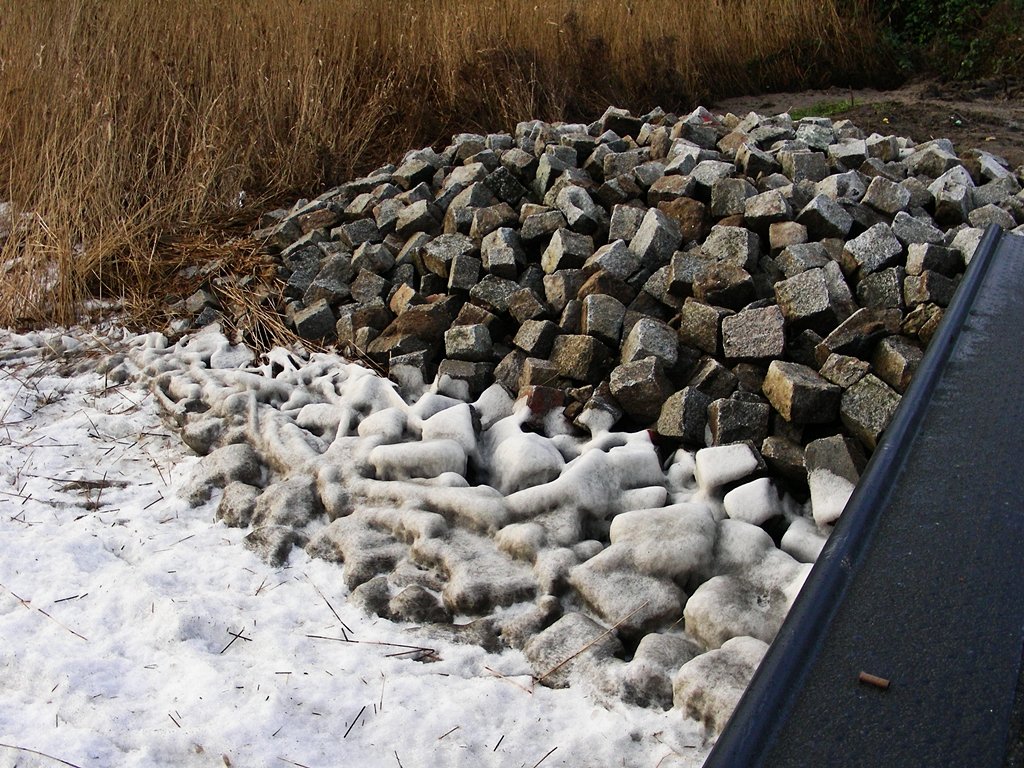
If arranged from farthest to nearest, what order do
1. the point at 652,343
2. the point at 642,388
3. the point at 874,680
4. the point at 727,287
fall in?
the point at 727,287, the point at 652,343, the point at 642,388, the point at 874,680

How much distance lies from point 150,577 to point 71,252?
2.20m

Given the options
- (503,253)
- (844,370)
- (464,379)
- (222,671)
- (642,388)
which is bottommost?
(222,671)

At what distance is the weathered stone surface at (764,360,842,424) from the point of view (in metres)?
2.52

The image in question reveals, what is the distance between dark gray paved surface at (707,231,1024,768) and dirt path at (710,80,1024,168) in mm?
3284

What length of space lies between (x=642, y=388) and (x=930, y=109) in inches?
144

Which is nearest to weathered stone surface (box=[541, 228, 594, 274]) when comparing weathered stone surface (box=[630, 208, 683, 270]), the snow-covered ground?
weathered stone surface (box=[630, 208, 683, 270])

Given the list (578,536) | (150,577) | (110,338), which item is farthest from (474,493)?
(110,338)

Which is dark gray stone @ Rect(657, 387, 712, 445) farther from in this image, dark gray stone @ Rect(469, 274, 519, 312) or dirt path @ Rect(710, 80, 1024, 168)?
dirt path @ Rect(710, 80, 1024, 168)

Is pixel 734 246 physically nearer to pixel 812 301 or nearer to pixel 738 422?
pixel 812 301

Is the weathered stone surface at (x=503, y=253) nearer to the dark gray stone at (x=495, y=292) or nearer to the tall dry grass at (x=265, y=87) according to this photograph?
the dark gray stone at (x=495, y=292)

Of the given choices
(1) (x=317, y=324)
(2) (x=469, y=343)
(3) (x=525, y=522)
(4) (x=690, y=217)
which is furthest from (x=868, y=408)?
(1) (x=317, y=324)

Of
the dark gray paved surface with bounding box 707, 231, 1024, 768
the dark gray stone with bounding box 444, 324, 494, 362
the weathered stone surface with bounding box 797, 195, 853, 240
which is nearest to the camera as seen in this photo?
the dark gray paved surface with bounding box 707, 231, 1024, 768

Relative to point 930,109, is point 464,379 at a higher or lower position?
lower

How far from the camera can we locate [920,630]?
133cm
